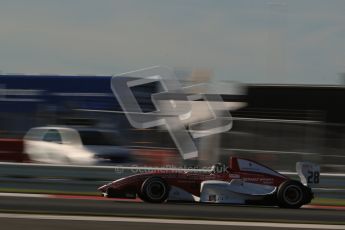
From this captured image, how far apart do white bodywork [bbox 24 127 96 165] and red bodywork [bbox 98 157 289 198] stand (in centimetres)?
588

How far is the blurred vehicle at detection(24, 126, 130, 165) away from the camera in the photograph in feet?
51.6

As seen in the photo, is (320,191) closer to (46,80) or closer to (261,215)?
(261,215)

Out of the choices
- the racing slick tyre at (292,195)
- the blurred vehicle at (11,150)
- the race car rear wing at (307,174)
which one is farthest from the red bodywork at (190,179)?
the blurred vehicle at (11,150)

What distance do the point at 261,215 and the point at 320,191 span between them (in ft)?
12.1

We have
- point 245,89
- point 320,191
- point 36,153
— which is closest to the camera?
point 320,191

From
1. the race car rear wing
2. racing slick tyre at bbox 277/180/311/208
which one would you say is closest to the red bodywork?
racing slick tyre at bbox 277/180/311/208

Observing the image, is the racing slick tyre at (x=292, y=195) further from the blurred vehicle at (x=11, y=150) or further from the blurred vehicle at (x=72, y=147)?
the blurred vehicle at (x=11, y=150)

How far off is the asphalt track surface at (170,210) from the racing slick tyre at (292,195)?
5.4 inches

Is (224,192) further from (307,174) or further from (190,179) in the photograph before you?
(307,174)

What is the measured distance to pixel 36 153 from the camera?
16.5 m

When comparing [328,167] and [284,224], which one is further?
[328,167]

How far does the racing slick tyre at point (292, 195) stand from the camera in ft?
32.3

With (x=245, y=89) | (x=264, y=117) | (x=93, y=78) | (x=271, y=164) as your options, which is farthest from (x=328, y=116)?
(x=271, y=164)

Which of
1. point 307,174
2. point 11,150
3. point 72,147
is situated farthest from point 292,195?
point 11,150
